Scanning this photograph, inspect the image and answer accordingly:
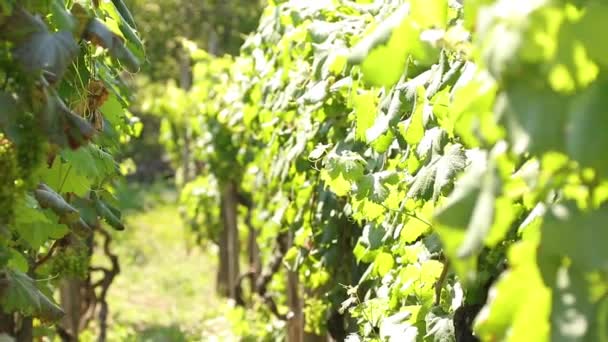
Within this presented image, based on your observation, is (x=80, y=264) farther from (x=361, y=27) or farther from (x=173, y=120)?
(x=173, y=120)

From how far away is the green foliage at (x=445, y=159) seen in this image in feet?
3.72

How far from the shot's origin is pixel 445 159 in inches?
91.6

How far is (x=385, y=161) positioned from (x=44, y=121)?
159cm

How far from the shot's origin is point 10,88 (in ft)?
6.04

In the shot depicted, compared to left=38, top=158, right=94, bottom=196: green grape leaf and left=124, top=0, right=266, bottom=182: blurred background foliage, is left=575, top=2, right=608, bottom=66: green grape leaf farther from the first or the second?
left=124, top=0, right=266, bottom=182: blurred background foliage

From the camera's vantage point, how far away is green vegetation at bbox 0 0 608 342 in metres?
1.14

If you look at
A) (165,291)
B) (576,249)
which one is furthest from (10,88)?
(165,291)

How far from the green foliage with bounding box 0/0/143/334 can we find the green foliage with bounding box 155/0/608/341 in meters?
0.60

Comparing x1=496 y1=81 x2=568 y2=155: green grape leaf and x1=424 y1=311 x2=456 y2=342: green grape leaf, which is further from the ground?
x1=496 y1=81 x2=568 y2=155: green grape leaf

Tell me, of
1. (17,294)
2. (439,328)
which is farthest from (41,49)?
(439,328)

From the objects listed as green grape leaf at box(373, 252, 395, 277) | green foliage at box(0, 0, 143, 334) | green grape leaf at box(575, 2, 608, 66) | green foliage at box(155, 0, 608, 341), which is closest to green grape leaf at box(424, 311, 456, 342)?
green foliage at box(155, 0, 608, 341)

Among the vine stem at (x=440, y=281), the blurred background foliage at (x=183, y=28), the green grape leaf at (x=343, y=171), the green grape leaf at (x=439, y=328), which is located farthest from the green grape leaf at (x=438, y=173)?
the blurred background foliage at (x=183, y=28)

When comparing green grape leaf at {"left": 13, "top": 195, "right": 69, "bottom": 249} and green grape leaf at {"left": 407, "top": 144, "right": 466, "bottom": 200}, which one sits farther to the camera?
green grape leaf at {"left": 407, "top": 144, "right": 466, "bottom": 200}

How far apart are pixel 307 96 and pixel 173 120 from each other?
359 inches
